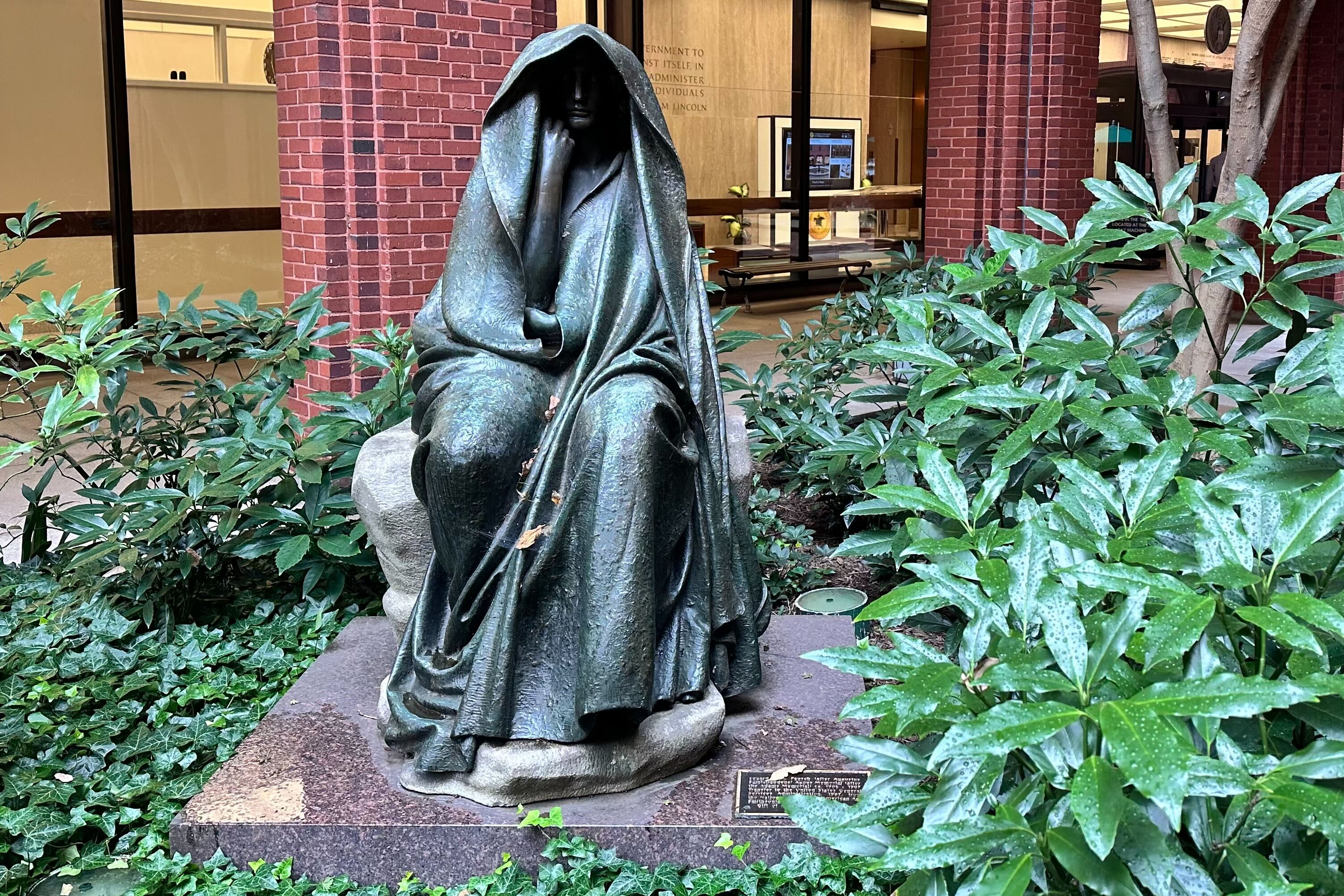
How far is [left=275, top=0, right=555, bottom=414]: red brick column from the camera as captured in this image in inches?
250

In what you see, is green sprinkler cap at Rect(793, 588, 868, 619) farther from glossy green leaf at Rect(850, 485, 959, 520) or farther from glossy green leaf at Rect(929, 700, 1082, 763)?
glossy green leaf at Rect(929, 700, 1082, 763)

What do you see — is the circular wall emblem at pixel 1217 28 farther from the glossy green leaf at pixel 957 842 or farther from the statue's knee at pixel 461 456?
the glossy green leaf at pixel 957 842

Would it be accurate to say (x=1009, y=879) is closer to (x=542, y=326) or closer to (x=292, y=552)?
(x=542, y=326)

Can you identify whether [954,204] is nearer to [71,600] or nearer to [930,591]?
[71,600]

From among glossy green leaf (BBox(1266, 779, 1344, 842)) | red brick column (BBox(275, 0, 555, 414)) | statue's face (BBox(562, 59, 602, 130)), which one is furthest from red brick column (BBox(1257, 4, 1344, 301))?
glossy green leaf (BBox(1266, 779, 1344, 842))

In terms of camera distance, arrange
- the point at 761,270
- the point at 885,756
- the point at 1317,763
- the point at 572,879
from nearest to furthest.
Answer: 1. the point at 1317,763
2. the point at 885,756
3. the point at 572,879
4. the point at 761,270

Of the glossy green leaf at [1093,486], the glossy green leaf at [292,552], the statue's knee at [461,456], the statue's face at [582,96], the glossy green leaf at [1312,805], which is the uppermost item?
the statue's face at [582,96]

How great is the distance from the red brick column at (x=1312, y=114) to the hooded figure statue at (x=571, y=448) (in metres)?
14.0

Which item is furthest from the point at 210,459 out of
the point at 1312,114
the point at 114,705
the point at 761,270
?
the point at 1312,114

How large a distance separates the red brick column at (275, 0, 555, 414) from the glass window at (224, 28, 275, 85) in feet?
11.4

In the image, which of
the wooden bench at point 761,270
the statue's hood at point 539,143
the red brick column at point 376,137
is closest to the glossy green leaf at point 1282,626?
the statue's hood at point 539,143

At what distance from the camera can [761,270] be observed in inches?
540

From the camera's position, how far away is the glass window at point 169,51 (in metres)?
9.27

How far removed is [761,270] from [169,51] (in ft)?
21.1
